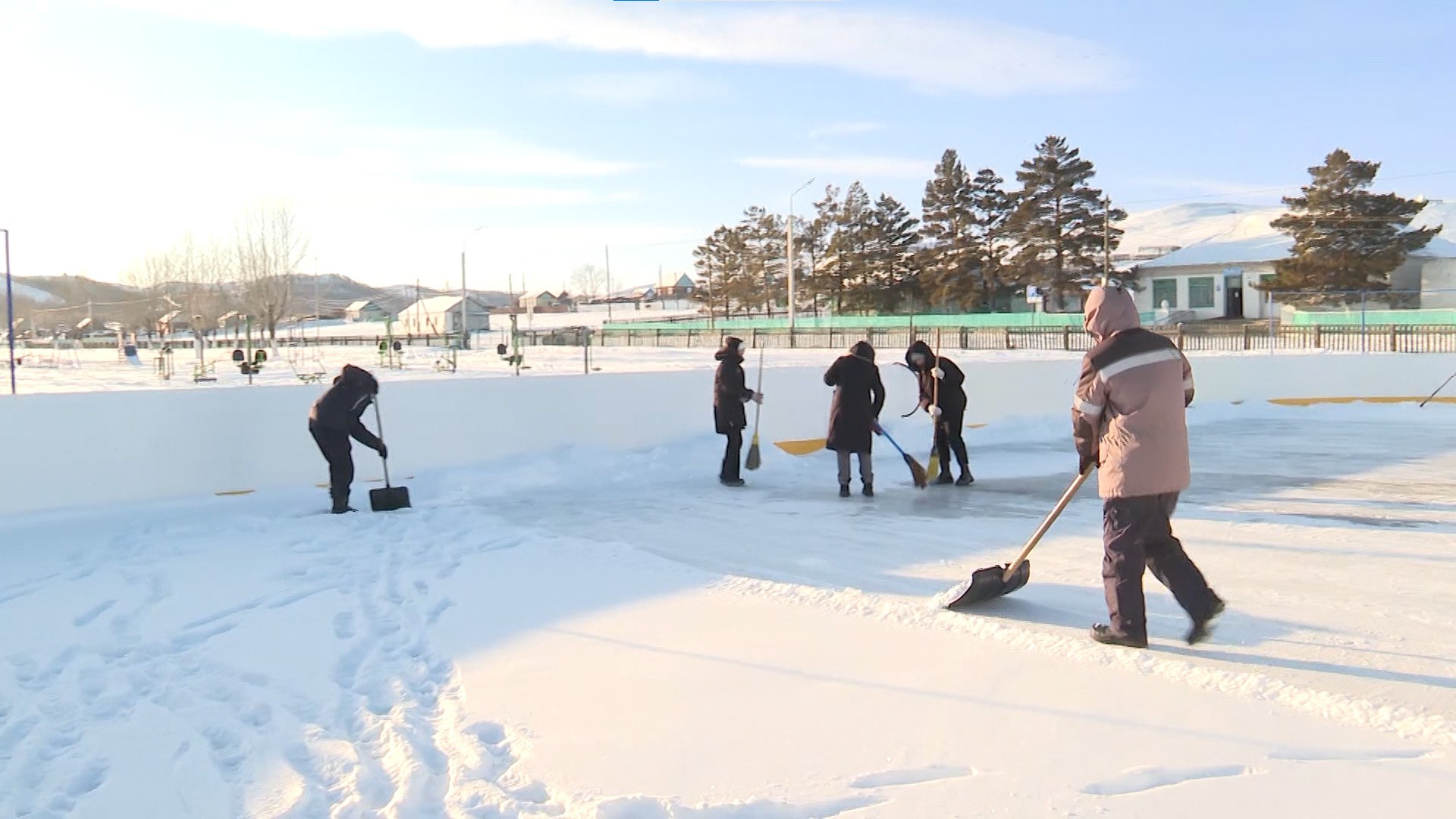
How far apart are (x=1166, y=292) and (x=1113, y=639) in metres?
53.1

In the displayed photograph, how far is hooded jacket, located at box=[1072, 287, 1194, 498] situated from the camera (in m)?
4.75

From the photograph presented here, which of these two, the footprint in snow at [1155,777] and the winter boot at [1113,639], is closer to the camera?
the footprint in snow at [1155,777]

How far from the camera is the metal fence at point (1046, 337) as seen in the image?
1037 inches

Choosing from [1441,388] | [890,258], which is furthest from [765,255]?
[1441,388]

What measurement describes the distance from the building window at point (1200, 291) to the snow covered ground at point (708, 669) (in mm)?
46963

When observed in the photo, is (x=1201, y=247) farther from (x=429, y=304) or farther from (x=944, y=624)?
(x=429, y=304)

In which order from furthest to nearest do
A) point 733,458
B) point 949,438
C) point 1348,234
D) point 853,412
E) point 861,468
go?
point 1348,234 < point 733,458 < point 949,438 < point 861,468 < point 853,412

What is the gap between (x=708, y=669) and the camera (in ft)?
15.6

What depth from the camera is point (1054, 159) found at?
4769cm

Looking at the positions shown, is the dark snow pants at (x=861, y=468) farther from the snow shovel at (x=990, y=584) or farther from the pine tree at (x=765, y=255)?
the pine tree at (x=765, y=255)

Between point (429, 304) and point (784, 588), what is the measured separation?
97419 millimetres

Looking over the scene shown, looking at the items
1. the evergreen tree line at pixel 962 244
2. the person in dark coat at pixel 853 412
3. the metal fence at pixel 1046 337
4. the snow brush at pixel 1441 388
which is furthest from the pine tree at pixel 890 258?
the person in dark coat at pixel 853 412

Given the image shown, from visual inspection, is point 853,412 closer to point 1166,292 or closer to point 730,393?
point 730,393

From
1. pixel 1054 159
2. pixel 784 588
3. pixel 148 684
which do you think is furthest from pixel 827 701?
pixel 1054 159
